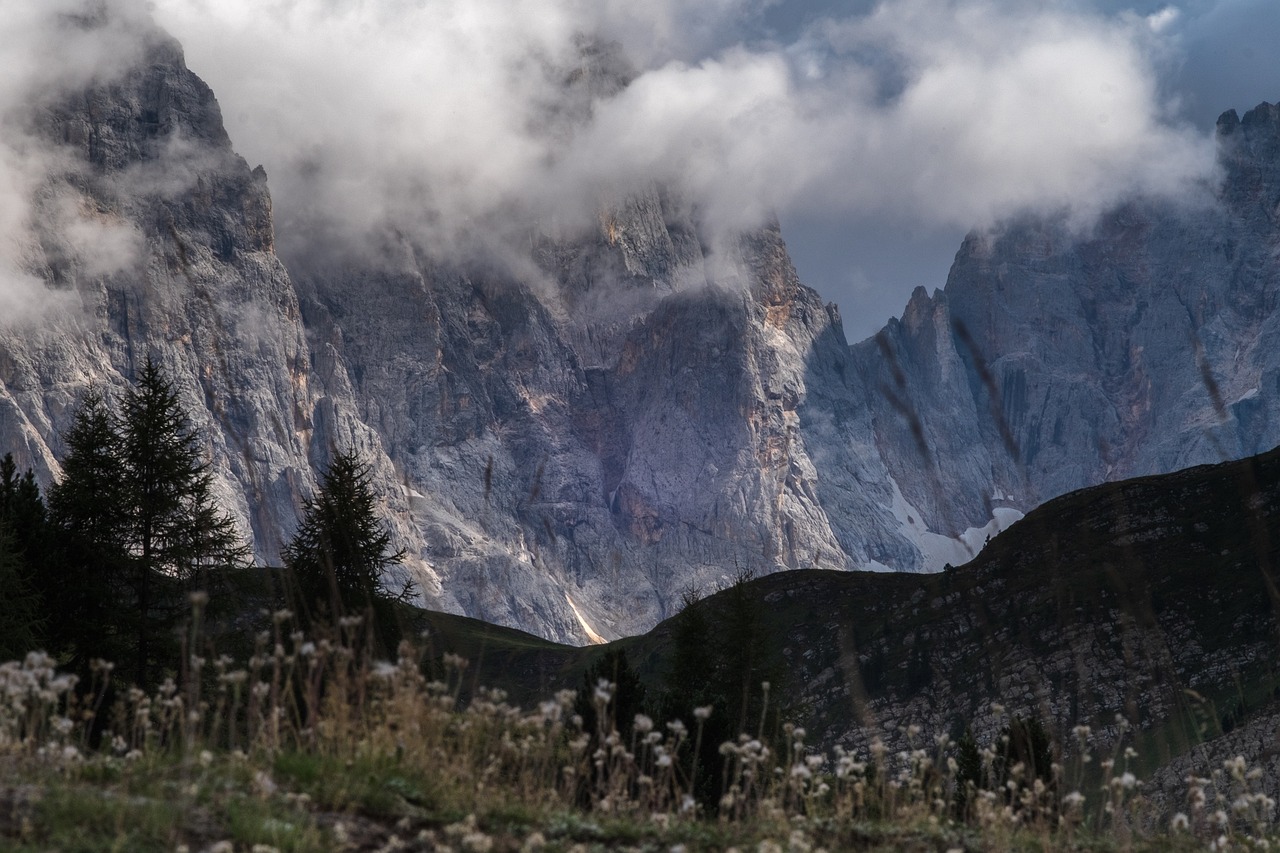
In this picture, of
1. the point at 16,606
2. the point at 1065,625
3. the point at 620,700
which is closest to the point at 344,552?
the point at 16,606

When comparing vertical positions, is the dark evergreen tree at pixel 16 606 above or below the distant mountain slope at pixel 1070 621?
below

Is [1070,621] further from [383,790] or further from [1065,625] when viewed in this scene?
[383,790]

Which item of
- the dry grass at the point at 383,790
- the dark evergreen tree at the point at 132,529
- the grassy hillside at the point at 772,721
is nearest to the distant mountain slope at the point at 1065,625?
the grassy hillside at the point at 772,721

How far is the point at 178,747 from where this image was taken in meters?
11.1

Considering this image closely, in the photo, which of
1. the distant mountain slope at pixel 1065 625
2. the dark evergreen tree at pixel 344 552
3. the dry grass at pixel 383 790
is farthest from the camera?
the distant mountain slope at pixel 1065 625

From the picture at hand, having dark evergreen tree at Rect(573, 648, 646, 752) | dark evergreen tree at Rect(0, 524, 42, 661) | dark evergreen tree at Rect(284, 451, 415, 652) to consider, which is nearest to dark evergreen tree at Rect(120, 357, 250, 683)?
dark evergreen tree at Rect(0, 524, 42, 661)

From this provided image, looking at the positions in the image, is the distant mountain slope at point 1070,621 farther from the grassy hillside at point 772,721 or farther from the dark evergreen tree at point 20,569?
the dark evergreen tree at point 20,569

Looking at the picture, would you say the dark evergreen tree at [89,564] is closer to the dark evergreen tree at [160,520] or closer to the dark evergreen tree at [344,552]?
the dark evergreen tree at [160,520]

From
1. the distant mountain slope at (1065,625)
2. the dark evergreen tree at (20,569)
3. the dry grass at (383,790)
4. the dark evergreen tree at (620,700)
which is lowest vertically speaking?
the dry grass at (383,790)

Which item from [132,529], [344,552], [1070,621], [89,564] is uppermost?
[1070,621]

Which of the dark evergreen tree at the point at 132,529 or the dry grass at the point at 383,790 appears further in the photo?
the dark evergreen tree at the point at 132,529

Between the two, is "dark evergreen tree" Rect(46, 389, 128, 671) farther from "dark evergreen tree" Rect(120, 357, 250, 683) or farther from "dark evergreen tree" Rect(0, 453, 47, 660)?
"dark evergreen tree" Rect(0, 453, 47, 660)

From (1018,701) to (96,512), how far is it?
244 feet

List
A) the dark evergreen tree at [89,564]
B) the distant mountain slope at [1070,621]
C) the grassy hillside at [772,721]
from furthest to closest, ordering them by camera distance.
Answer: the distant mountain slope at [1070,621] < the dark evergreen tree at [89,564] < the grassy hillside at [772,721]
